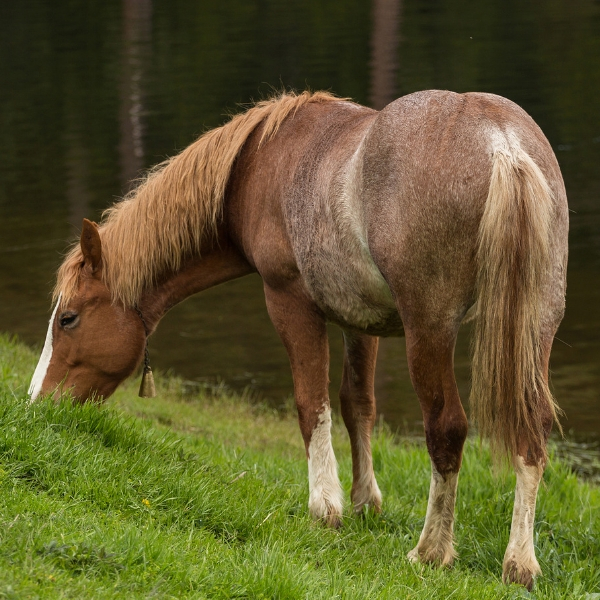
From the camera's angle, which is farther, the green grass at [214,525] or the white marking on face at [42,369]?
the white marking on face at [42,369]

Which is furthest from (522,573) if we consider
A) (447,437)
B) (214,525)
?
(214,525)

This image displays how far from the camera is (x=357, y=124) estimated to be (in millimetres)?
4461

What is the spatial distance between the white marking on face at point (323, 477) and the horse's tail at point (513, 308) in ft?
3.56

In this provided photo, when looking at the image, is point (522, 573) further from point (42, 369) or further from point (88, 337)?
point (42, 369)

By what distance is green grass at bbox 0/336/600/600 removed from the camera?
3174 millimetres

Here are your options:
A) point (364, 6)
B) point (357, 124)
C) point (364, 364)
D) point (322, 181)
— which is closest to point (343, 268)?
point (322, 181)

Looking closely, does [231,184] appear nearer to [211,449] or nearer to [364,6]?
[211,449]

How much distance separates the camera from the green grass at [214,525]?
10.4ft

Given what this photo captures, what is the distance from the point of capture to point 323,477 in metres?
4.63

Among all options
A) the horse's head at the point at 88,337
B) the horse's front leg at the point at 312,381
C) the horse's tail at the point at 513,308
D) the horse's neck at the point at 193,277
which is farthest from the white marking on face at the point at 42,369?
the horse's tail at the point at 513,308

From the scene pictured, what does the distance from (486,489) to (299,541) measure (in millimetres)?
1684

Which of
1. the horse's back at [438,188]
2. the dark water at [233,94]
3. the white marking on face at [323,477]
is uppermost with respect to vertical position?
the horse's back at [438,188]

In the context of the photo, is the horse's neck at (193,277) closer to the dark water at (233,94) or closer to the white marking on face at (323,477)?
the white marking on face at (323,477)

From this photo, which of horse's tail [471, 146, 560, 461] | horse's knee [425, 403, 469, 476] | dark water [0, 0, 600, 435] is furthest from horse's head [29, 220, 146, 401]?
dark water [0, 0, 600, 435]
